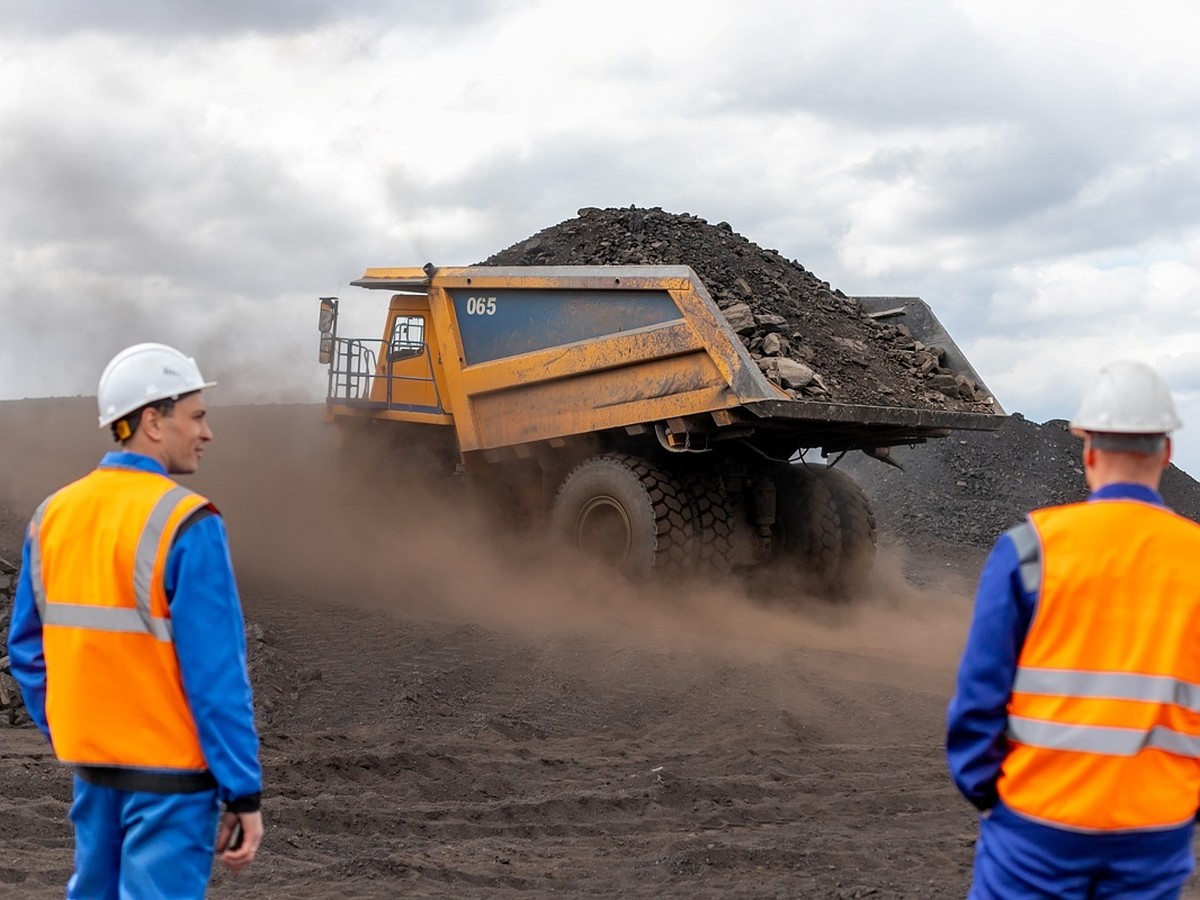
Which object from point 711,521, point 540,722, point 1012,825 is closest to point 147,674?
point 1012,825

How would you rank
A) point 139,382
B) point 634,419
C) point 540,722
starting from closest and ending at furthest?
point 139,382 → point 540,722 → point 634,419

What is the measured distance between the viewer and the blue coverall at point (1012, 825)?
2.67m

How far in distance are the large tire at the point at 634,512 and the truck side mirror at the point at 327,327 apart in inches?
140

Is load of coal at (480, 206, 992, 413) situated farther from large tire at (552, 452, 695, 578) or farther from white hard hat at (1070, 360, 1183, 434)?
white hard hat at (1070, 360, 1183, 434)

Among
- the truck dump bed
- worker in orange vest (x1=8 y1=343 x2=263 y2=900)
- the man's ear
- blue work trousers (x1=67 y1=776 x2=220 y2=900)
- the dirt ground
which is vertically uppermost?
the truck dump bed

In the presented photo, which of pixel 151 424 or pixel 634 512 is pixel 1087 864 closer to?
pixel 151 424

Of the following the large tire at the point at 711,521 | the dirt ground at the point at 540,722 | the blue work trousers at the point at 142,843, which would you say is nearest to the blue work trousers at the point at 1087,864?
the blue work trousers at the point at 142,843

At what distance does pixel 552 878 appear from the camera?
5.34m

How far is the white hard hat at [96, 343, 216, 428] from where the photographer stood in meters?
3.11

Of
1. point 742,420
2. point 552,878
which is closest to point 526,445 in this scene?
point 742,420

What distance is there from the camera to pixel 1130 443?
2.78 meters

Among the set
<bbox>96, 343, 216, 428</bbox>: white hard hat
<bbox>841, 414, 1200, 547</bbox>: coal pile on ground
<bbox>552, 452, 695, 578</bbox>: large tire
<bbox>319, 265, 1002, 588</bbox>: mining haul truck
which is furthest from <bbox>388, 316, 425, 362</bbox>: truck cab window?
<bbox>96, 343, 216, 428</bbox>: white hard hat

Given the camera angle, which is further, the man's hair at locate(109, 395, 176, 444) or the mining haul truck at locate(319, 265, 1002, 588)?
the mining haul truck at locate(319, 265, 1002, 588)

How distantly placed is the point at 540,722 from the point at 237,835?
5527 mm
